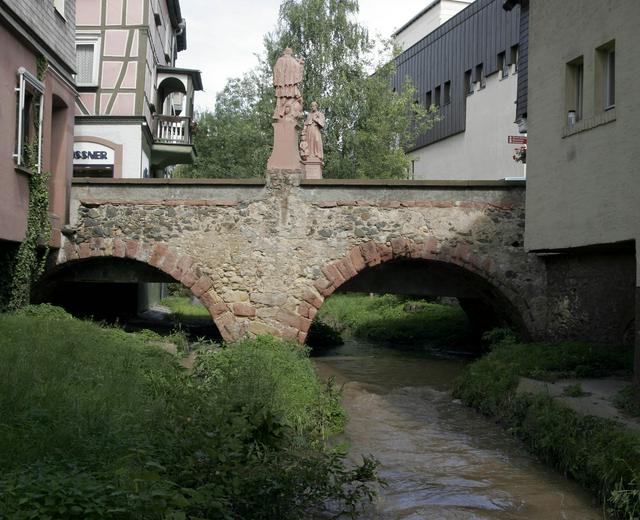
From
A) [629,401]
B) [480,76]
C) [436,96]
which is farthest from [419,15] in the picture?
[629,401]

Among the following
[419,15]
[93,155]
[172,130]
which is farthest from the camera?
[419,15]

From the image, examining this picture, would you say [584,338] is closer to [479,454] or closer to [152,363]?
[479,454]

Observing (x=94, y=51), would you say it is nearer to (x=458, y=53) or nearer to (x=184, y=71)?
(x=184, y=71)

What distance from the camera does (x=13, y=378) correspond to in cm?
685

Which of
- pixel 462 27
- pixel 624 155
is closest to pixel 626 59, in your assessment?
pixel 624 155

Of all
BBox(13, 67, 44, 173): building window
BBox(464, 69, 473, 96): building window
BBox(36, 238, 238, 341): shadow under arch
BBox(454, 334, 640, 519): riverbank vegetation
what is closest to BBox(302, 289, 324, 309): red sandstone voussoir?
BBox(36, 238, 238, 341): shadow under arch

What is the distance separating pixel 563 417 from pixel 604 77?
4.92 metres

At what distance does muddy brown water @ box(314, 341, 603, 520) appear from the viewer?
7297mm

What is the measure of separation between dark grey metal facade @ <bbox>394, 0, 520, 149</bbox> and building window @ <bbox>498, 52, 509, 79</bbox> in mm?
143

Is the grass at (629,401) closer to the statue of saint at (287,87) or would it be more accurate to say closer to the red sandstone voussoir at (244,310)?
the red sandstone voussoir at (244,310)

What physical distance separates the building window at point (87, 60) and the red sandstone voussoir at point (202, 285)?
880cm

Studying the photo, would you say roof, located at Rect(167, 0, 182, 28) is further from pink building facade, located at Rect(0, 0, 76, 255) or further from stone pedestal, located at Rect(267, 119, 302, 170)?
stone pedestal, located at Rect(267, 119, 302, 170)

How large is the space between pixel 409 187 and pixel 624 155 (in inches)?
180

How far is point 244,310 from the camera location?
13953 mm
